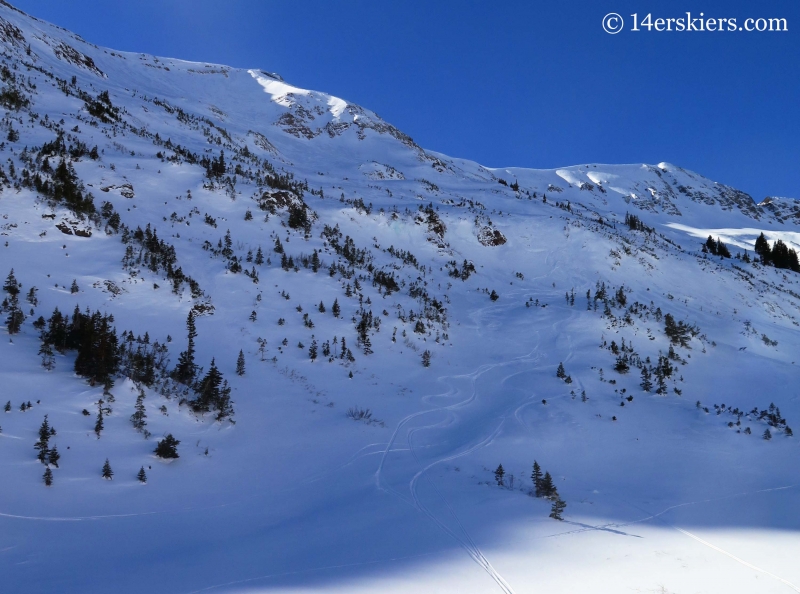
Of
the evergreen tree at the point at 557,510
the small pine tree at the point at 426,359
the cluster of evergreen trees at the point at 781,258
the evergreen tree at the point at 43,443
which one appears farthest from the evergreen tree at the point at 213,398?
the cluster of evergreen trees at the point at 781,258

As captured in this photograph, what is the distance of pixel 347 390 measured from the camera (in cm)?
1496

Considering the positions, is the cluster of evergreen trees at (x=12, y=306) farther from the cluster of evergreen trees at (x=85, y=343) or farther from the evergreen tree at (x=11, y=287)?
the cluster of evergreen trees at (x=85, y=343)

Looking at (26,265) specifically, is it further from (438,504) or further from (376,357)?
(438,504)

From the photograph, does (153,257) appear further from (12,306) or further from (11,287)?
(12,306)

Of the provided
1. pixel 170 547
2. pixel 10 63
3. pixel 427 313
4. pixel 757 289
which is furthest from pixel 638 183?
pixel 170 547

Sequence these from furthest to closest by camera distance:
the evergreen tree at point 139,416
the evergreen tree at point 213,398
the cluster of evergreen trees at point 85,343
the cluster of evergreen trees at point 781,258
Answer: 1. the cluster of evergreen trees at point 781,258
2. the evergreen tree at point 213,398
3. the cluster of evergreen trees at point 85,343
4. the evergreen tree at point 139,416

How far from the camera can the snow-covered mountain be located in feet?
21.5

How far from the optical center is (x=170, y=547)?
21.8 ft

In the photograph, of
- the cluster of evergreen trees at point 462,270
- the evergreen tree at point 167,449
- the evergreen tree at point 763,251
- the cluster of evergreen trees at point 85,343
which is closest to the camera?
the evergreen tree at point 167,449

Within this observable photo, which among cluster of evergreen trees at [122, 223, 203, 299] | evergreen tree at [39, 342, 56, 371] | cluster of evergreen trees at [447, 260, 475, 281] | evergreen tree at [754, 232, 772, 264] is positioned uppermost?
evergreen tree at [754, 232, 772, 264]

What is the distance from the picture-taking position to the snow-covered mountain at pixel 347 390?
21.5 ft

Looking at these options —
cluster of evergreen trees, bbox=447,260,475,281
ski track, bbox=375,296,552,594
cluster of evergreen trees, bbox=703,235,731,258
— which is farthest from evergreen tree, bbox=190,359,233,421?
cluster of evergreen trees, bbox=703,235,731,258

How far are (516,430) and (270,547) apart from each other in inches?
345

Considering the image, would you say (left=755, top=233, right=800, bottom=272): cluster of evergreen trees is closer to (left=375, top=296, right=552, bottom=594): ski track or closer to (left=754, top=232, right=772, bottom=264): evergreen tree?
(left=754, top=232, right=772, bottom=264): evergreen tree
